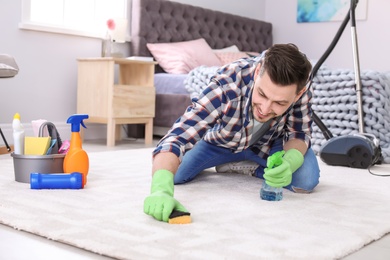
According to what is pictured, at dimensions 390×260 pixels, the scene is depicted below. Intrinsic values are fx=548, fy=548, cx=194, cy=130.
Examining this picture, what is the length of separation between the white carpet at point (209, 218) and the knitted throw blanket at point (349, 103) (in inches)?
32.9

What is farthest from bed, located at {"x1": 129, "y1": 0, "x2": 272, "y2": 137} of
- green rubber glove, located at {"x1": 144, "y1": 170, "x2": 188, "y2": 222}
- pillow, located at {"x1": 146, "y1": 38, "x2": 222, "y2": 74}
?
green rubber glove, located at {"x1": 144, "y1": 170, "x2": 188, "y2": 222}

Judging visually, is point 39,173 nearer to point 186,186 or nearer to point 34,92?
point 186,186

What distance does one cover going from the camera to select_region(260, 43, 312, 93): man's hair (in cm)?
160

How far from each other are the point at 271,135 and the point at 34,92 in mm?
2148

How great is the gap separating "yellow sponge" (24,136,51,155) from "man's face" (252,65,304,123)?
853 mm

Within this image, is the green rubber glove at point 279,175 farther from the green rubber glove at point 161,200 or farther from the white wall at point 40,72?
the white wall at point 40,72

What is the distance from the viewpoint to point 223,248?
126 centimetres

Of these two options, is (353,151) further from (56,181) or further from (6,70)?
(6,70)

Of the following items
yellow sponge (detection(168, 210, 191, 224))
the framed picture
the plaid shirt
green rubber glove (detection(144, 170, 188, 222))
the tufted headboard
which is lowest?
yellow sponge (detection(168, 210, 191, 224))

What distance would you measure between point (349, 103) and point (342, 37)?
8.58ft

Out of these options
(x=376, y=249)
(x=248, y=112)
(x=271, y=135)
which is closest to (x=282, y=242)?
(x=376, y=249)

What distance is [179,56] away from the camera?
4.27 metres

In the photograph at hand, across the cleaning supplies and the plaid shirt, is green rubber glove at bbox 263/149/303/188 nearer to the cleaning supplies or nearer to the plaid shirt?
the plaid shirt

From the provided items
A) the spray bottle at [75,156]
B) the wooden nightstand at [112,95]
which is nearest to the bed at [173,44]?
the wooden nightstand at [112,95]
